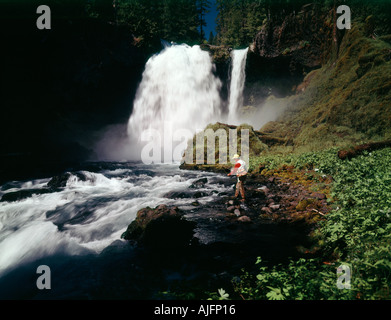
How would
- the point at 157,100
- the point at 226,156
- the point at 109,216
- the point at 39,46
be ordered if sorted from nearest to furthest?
1. the point at 109,216
2. the point at 226,156
3. the point at 39,46
4. the point at 157,100

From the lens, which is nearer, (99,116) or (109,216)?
(109,216)

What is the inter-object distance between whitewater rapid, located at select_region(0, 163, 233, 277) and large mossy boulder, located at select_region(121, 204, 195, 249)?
0.82 metres

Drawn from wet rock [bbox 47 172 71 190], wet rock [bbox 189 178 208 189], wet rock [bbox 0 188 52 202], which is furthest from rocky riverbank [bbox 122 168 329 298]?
wet rock [bbox 47 172 71 190]

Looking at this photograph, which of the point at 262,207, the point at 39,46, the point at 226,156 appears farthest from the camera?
the point at 39,46

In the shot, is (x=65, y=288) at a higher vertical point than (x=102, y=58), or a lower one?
lower

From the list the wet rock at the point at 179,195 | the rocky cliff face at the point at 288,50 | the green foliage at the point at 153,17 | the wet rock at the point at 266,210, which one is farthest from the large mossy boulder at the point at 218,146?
the green foliage at the point at 153,17

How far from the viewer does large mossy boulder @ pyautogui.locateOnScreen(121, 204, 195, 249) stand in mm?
5539

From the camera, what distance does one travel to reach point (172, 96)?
27766mm

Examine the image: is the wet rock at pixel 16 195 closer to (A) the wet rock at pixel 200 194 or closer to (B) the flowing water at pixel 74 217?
(B) the flowing water at pixel 74 217

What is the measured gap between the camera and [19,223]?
25.3ft

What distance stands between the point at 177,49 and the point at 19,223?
28.7 metres

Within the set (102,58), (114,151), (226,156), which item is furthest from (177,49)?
(226,156)
